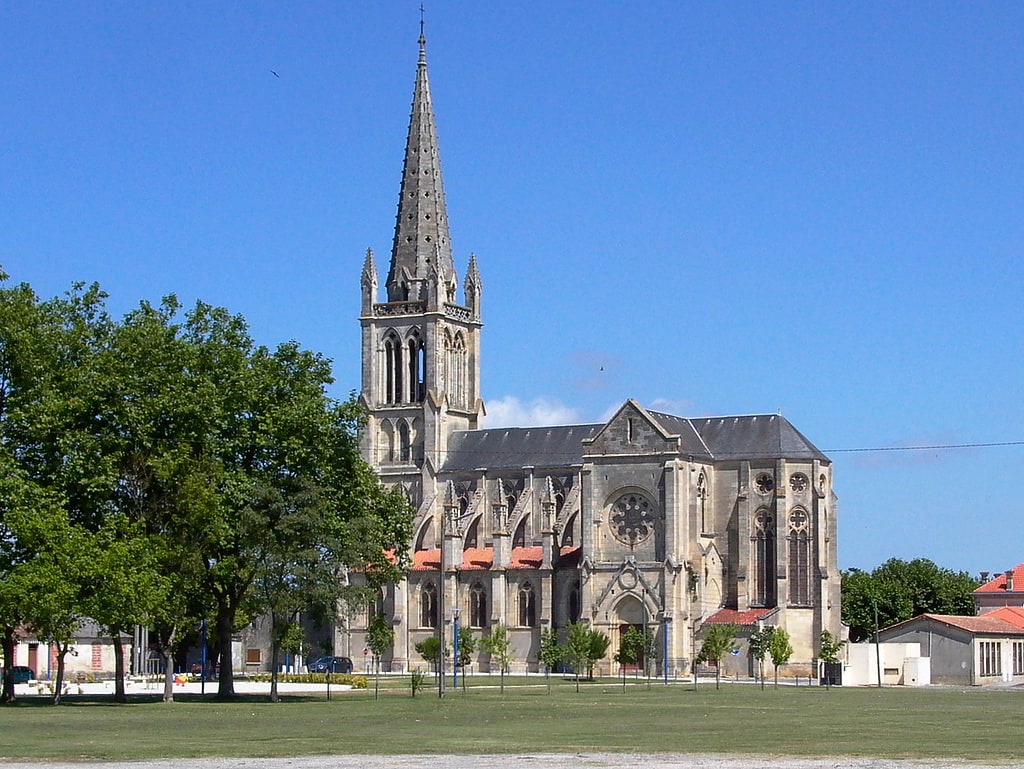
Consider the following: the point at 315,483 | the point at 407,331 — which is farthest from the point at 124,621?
the point at 407,331

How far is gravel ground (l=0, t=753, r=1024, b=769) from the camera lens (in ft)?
118

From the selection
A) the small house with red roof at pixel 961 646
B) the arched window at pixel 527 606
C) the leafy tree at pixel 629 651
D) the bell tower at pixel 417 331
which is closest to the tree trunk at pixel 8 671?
the leafy tree at pixel 629 651

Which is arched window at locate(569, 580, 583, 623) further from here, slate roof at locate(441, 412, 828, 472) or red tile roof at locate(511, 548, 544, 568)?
slate roof at locate(441, 412, 828, 472)

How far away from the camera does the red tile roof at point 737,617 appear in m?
125

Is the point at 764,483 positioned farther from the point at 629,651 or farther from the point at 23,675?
the point at 23,675

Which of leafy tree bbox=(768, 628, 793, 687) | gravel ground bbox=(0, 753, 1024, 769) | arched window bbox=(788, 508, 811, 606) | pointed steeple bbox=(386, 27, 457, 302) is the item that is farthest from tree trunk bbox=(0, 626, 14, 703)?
pointed steeple bbox=(386, 27, 457, 302)

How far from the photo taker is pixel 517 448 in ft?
479

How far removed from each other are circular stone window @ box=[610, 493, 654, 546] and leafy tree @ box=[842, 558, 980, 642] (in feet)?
90.9

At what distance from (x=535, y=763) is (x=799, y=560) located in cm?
9301

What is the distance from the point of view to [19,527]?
6538cm

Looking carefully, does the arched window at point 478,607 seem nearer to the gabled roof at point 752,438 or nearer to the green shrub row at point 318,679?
the gabled roof at point 752,438

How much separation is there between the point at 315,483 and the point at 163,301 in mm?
9281

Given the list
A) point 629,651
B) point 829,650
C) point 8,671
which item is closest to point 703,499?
point 629,651

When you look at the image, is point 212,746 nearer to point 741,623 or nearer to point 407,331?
point 741,623
